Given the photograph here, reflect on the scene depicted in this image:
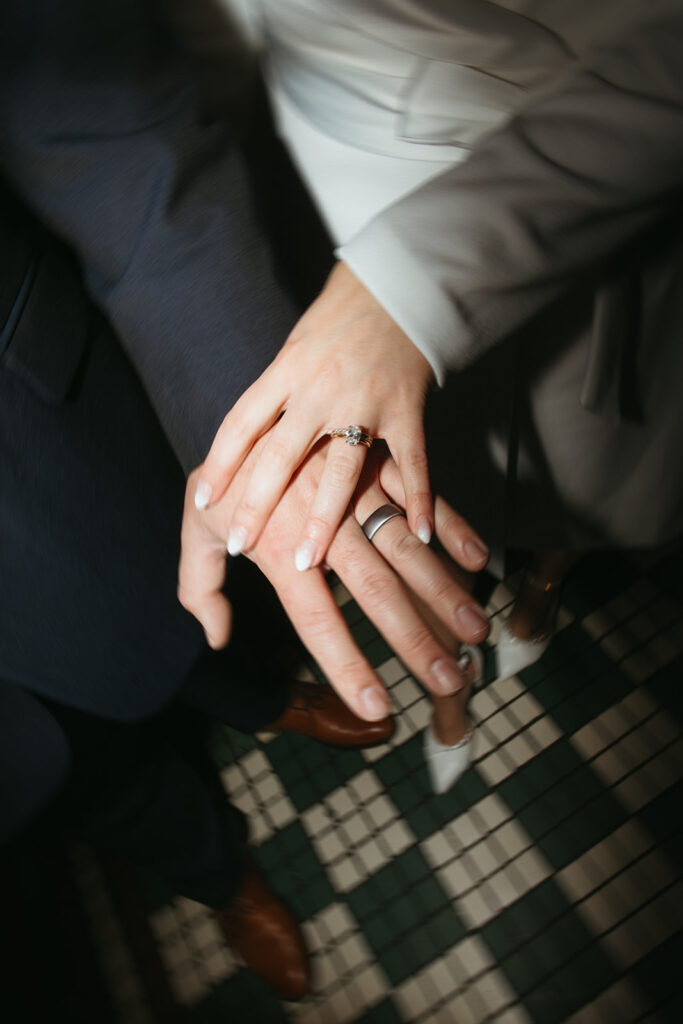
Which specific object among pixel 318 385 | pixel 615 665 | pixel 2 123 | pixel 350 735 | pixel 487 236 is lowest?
pixel 350 735

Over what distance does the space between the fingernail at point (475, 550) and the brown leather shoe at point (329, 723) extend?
999 mm

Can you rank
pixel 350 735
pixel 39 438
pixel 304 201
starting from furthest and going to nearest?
1. pixel 350 735
2. pixel 304 201
3. pixel 39 438

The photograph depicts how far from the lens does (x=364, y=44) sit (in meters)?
0.69

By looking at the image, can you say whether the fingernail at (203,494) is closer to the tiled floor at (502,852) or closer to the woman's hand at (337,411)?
the woman's hand at (337,411)

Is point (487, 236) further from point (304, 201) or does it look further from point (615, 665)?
point (615, 665)

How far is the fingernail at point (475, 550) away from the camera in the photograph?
0.58 metres

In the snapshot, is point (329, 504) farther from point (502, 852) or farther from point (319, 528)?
point (502, 852)

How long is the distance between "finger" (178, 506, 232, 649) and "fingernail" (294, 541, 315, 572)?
0.13 meters

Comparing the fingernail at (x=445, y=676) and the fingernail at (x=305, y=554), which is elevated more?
the fingernail at (x=305, y=554)

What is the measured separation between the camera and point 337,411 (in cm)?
61

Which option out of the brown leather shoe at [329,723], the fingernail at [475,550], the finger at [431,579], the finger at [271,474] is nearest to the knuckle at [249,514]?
the finger at [271,474]

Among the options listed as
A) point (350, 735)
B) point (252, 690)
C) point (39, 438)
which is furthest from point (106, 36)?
point (350, 735)

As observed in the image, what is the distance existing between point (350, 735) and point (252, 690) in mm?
266

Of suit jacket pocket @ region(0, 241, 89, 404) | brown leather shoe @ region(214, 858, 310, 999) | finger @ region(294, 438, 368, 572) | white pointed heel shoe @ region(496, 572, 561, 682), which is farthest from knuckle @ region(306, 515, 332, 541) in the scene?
brown leather shoe @ region(214, 858, 310, 999)
